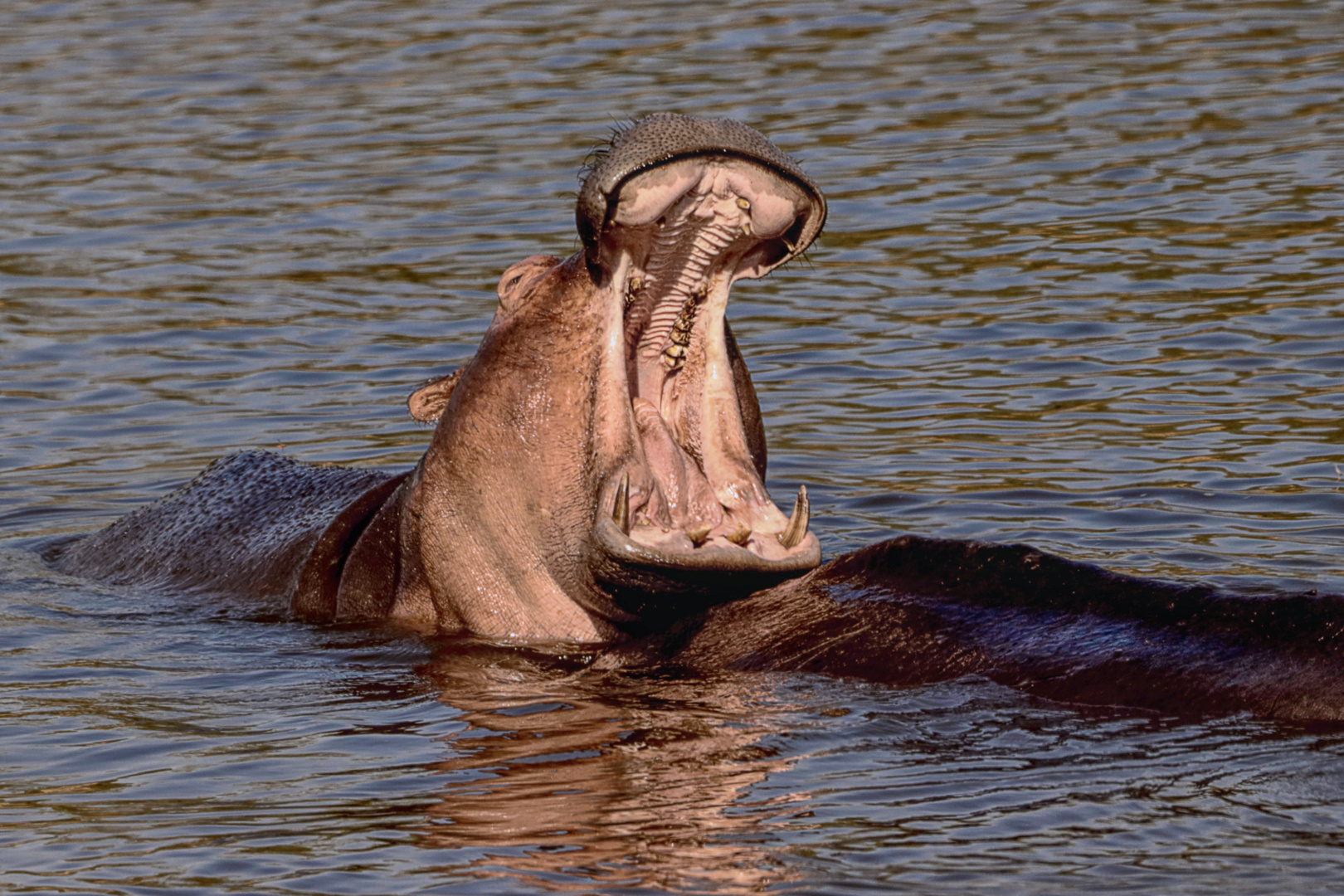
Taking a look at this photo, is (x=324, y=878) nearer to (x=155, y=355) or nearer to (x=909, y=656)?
(x=909, y=656)

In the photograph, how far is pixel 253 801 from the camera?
5.80 m

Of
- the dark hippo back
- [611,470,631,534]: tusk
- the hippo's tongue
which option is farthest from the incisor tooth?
the dark hippo back

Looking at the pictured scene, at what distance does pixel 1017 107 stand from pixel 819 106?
150 cm

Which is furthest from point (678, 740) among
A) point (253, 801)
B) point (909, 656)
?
point (253, 801)

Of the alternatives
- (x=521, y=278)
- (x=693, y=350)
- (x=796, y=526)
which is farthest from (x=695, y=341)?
(x=796, y=526)

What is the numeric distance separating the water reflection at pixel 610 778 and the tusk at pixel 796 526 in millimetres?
398

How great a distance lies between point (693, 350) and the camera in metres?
6.82

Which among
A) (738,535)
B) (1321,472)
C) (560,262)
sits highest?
(560,262)

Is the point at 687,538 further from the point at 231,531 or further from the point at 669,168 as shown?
the point at 231,531

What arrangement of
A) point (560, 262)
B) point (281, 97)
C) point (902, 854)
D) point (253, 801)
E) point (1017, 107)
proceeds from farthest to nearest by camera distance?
point (281, 97)
point (1017, 107)
point (560, 262)
point (253, 801)
point (902, 854)

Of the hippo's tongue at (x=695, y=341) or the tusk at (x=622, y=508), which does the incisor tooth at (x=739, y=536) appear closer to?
the hippo's tongue at (x=695, y=341)

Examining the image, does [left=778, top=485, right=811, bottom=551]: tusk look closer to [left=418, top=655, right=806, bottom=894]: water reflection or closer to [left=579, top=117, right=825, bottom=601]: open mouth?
[left=579, top=117, right=825, bottom=601]: open mouth

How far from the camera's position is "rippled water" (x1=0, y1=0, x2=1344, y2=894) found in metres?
5.24

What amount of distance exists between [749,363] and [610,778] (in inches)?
251
